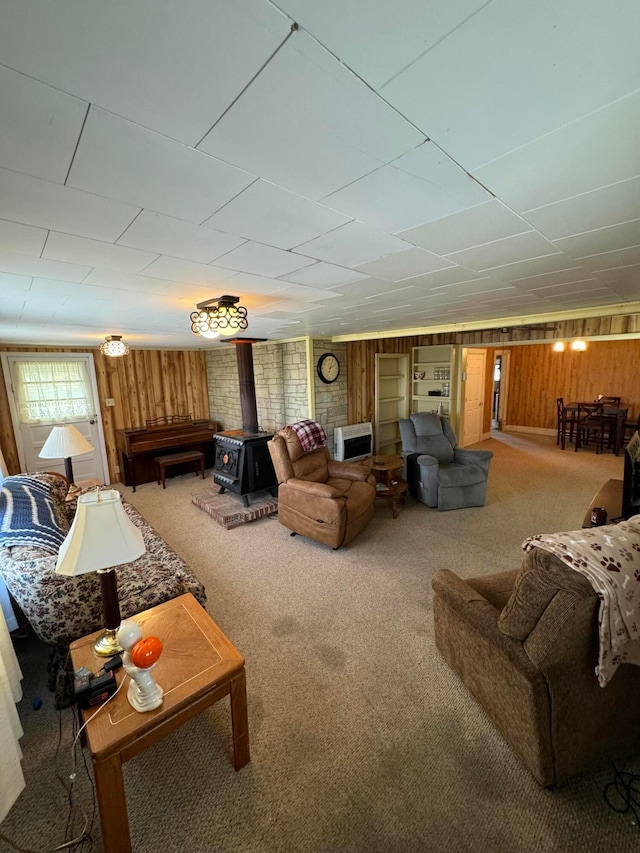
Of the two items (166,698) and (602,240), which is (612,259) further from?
(166,698)

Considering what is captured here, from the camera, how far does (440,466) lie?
14.2 ft

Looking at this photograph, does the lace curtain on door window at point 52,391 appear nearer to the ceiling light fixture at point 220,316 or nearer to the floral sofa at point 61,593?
the floral sofa at point 61,593

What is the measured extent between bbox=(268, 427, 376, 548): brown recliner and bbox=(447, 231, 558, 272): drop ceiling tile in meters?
2.10

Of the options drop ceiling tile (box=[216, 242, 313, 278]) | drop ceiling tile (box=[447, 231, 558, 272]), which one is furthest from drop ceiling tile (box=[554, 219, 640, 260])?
drop ceiling tile (box=[216, 242, 313, 278])

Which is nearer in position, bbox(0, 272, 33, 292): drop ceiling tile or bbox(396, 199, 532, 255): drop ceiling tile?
bbox(396, 199, 532, 255): drop ceiling tile

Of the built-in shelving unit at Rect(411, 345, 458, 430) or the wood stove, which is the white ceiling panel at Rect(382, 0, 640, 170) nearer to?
the wood stove

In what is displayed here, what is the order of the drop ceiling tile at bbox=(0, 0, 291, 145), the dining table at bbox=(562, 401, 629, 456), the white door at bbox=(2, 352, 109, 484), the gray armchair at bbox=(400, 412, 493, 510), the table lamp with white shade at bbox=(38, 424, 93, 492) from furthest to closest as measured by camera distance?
1. the dining table at bbox=(562, 401, 629, 456)
2. the white door at bbox=(2, 352, 109, 484)
3. the gray armchair at bbox=(400, 412, 493, 510)
4. the table lamp with white shade at bbox=(38, 424, 93, 492)
5. the drop ceiling tile at bbox=(0, 0, 291, 145)

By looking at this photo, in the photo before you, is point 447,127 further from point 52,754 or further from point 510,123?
point 52,754

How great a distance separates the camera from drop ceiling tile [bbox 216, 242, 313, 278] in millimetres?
1542

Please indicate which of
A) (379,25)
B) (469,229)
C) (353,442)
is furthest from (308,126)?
(353,442)

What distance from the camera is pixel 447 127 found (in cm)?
81

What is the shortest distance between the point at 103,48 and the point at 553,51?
0.78m

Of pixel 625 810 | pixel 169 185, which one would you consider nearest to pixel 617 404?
pixel 625 810

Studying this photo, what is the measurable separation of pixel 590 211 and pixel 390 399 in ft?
16.5
